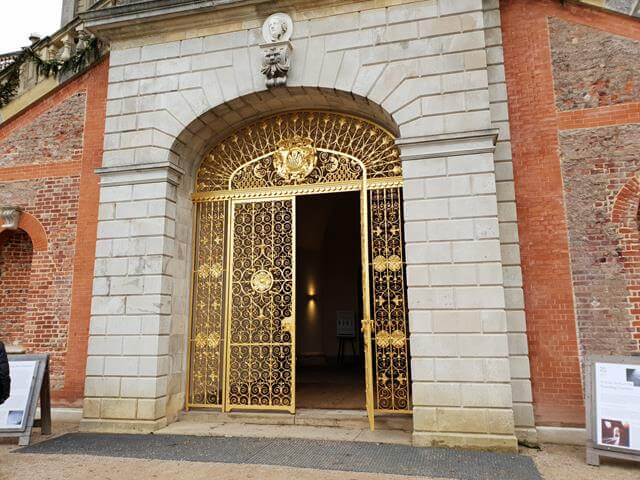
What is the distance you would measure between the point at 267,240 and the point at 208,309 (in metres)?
1.36

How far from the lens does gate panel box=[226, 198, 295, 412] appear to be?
7199 millimetres

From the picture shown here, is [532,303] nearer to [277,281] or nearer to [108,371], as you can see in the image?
[277,281]

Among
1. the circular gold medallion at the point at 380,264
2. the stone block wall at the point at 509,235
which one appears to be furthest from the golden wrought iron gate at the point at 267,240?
the stone block wall at the point at 509,235

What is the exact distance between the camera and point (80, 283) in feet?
25.4

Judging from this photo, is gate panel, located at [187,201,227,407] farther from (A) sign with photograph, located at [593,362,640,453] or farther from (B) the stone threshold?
(A) sign with photograph, located at [593,362,640,453]

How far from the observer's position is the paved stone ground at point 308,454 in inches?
193

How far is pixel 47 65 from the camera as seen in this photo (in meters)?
8.71

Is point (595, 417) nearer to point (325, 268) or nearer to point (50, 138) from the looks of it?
point (50, 138)

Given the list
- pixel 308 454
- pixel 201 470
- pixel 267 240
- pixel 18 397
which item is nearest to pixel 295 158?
pixel 267 240

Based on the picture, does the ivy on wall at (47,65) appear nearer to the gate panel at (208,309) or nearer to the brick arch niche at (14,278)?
the brick arch niche at (14,278)

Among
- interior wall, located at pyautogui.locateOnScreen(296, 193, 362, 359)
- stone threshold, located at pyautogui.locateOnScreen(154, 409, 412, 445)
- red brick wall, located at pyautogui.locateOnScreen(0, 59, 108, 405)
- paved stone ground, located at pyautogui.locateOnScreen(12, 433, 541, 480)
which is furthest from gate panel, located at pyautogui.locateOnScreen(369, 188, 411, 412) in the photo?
interior wall, located at pyautogui.locateOnScreen(296, 193, 362, 359)

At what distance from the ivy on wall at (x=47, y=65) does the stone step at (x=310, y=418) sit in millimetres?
5951

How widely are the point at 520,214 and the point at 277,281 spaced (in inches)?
135

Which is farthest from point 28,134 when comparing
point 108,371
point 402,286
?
point 402,286
